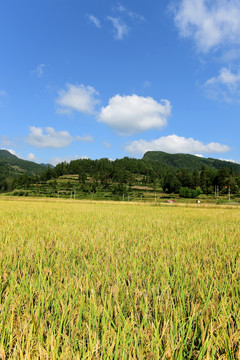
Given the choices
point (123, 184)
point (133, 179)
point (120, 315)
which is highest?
point (133, 179)

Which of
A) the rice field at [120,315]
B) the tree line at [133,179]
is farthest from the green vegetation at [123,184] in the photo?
the rice field at [120,315]

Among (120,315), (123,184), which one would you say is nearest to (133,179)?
(123,184)

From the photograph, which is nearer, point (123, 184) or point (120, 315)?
point (120, 315)

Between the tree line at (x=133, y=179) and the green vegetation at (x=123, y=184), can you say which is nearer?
the green vegetation at (x=123, y=184)

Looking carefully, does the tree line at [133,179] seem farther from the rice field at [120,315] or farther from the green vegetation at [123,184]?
the rice field at [120,315]

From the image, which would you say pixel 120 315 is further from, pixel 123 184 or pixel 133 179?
pixel 133 179

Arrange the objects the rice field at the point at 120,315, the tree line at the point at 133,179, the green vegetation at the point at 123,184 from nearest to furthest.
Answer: the rice field at the point at 120,315 → the green vegetation at the point at 123,184 → the tree line at the point at 133,179

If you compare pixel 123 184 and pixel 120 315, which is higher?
pixel 123 184

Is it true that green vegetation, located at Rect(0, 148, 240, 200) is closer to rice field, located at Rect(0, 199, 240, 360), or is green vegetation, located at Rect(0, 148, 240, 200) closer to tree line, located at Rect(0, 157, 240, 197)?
tree line, located at Rect(0, 157, 240, 197)

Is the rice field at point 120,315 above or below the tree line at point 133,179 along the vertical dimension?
below

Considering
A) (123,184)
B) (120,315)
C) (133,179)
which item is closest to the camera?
(120,315)

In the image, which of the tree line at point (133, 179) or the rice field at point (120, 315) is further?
the tree line at point (133, 179)

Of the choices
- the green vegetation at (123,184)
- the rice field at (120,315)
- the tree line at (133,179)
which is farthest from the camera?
the tree line at (133,179)

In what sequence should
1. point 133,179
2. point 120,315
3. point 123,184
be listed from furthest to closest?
point 133,179 < point 123,184 < point 120,315
